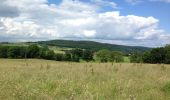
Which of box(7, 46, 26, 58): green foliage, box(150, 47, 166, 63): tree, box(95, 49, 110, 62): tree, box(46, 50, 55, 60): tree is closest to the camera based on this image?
box(150, 47, 166, 63): tree

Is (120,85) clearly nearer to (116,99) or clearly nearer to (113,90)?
(113,90)

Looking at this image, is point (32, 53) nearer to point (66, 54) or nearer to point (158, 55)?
point (66, 54)

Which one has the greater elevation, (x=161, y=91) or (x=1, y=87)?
(x=1, y=87)

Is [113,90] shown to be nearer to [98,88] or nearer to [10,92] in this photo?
[98,88]

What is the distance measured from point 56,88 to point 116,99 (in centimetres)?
169

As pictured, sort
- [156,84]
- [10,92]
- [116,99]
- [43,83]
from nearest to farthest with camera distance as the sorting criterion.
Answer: [10,92]
[116,99]
[43,83]
[156,84]

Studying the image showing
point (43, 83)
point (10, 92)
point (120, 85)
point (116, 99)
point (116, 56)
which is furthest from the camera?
point (116, 56)

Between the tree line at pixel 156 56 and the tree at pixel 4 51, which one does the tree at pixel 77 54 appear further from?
the tree at pixel 4 51

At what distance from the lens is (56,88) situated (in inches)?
358

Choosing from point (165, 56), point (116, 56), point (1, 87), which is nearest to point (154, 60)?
point (165, 56)

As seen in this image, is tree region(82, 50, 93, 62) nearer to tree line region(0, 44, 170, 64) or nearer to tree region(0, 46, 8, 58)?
tree line region(0, 44, 170, 64)

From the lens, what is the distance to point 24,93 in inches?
268

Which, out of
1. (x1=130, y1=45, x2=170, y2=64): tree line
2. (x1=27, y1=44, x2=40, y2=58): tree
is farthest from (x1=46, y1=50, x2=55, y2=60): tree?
(x1=130, y1=45, x2=170, y2=64): tree line

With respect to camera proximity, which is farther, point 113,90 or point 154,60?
point 154,60
